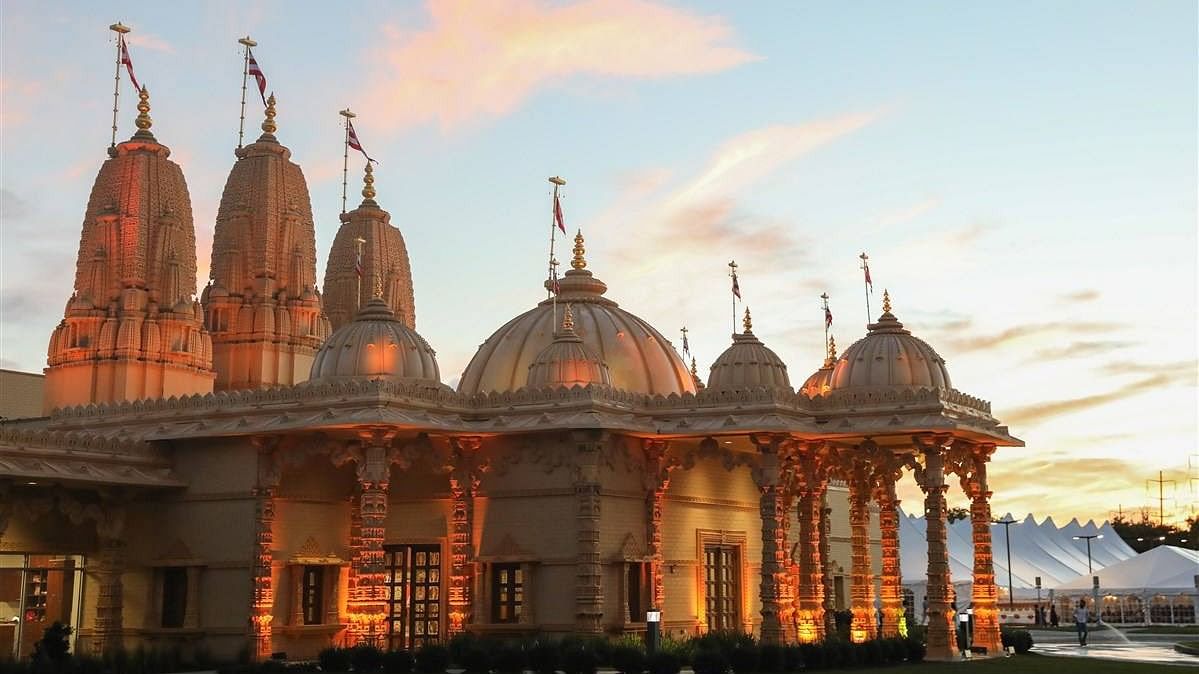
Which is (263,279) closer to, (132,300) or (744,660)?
(132,300)

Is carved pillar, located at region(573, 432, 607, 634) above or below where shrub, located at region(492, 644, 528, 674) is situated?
above

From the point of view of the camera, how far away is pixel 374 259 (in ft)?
180

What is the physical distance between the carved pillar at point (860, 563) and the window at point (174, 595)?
17.2m

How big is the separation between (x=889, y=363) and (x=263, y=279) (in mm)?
24303

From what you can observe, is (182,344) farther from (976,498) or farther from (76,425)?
(976,498)

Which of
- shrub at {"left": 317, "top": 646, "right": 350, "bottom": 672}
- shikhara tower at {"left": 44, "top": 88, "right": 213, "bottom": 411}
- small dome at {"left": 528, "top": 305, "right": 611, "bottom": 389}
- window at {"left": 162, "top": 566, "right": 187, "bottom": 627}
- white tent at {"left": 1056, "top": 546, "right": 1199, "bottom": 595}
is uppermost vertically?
shikhara tower at {"left": 44, "top": 88, "right": 213, "bottom": 411}

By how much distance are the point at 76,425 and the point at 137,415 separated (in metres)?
2.71

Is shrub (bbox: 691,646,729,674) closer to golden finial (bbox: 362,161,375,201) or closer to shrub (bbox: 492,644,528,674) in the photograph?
shrub (bbox: 492,644,528,674)

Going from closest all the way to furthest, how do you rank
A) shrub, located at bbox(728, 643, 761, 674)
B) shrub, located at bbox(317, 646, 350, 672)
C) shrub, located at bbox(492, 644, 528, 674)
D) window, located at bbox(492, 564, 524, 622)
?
shrub, located at bbox(492, 644, 528, 674), shrub, located at bbox(728, 643, 761, 674), shrub, located at bbox(317, 646, 350, 672), window, located at bbox(492, 564, 524, 622)

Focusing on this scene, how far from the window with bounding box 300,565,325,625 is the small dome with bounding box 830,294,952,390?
549 inches

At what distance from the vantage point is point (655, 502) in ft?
115

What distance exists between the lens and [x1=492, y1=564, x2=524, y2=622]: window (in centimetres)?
3416

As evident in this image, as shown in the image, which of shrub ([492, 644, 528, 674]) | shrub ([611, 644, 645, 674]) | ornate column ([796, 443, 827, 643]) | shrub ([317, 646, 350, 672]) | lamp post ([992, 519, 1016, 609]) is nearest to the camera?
shrub ([611, 644, 645, 674])

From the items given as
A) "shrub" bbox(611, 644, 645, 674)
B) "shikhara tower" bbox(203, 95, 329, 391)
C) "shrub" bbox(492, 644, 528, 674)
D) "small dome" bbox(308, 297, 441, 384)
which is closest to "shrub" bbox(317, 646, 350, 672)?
"shrub" bbox(492, 644, 528, 674)
